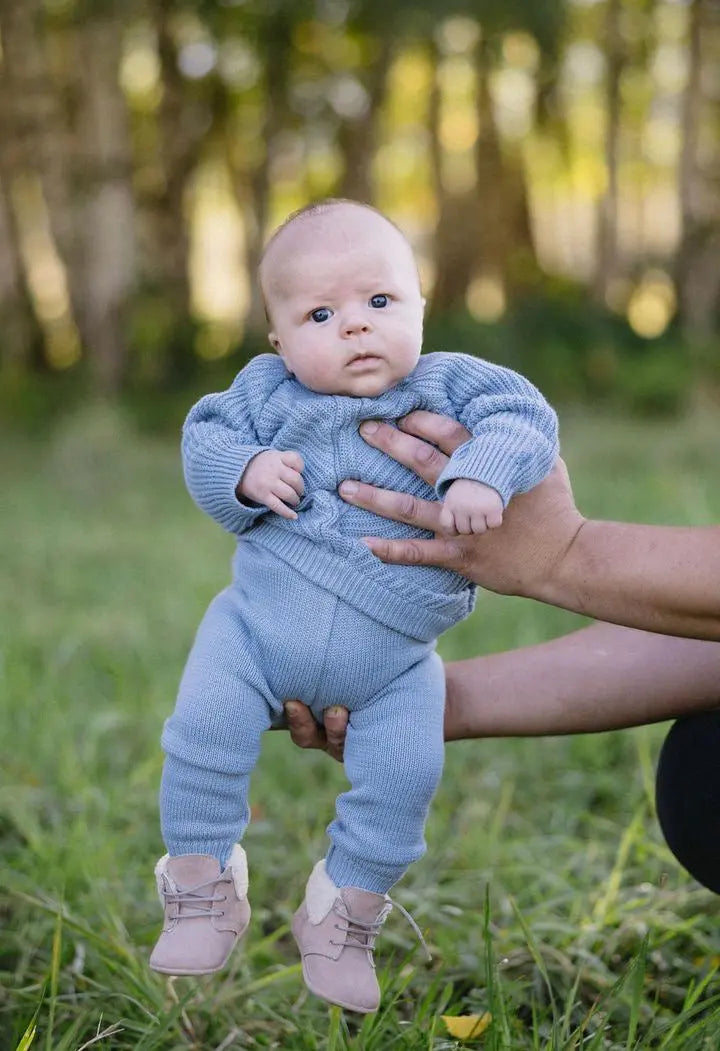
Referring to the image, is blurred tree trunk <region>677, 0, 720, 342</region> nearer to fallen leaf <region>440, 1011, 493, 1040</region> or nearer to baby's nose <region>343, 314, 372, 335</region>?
fallen leaf <region>440, 1011, 493, 1040</region>

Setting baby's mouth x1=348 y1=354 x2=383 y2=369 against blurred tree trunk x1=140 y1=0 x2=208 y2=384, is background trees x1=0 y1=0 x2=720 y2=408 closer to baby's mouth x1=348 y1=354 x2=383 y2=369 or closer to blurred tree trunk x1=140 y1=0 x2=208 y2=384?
blurred tree trunk x1=140 y1=0 x2=208 y2=384

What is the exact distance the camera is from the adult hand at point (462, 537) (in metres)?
1.86

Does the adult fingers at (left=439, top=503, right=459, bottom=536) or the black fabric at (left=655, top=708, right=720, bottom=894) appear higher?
the adult fingers at (left=439, top=503, right=459, bottom=536)

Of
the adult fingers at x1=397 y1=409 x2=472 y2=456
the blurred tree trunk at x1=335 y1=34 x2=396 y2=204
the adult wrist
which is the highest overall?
the adult fingers at x1=397 y1=409 x2=472 y2=456

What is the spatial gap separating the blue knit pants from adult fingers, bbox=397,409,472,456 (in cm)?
26

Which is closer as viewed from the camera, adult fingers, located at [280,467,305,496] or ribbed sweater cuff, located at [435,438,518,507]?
ribbed sweater cuff, located at [435,438,518,507]

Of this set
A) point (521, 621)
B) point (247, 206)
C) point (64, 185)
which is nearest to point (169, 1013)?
point (521, 621)

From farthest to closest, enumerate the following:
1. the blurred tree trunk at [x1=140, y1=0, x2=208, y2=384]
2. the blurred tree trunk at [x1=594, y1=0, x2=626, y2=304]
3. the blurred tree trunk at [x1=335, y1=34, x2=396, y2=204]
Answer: the blurred tree trunk at [x1=594, y1=0, x2=626, y2=304] < the blurred tree trunk at [x1=140, y1=0, x2=208, y2=384] < the blurred tree trunk at [x1=335, y1=34, x2=396, y2=204]

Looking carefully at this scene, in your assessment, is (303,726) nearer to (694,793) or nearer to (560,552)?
(560,552)

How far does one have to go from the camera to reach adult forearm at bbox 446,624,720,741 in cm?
207

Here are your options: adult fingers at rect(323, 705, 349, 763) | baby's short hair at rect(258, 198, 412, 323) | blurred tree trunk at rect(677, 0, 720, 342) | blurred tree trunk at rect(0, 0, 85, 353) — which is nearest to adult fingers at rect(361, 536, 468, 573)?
adult fingers at rect(323, 705, 349, 763)

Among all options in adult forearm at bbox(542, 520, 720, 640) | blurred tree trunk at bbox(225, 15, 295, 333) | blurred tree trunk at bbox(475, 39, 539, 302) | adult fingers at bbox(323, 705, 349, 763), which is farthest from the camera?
blurred tree trunk at bbox(475, 39, 539, 302)

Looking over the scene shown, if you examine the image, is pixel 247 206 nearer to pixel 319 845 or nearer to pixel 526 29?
pixel 526 29

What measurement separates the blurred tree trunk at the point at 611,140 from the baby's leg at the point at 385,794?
511 inches
